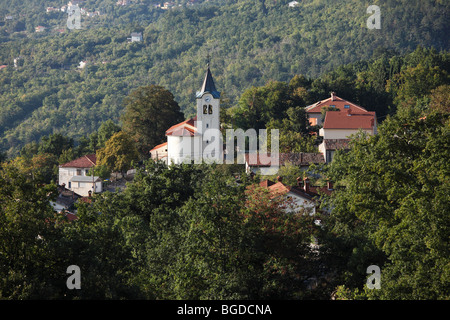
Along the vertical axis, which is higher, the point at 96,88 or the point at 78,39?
the point at 78,39

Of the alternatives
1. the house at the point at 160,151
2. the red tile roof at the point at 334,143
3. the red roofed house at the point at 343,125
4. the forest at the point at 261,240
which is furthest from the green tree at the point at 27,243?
the house at the point at 160,151

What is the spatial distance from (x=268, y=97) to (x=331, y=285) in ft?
123

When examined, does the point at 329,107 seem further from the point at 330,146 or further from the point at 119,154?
the point at 119,154

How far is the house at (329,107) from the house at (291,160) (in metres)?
12.2

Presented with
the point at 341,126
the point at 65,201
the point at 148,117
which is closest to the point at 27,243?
the point at 65,201

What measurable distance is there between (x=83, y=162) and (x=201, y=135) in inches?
425

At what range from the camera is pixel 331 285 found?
21.1 m

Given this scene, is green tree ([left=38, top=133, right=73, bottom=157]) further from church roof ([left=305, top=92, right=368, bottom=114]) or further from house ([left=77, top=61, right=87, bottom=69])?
house ([left=77, top=61, right=87, bottom=69])

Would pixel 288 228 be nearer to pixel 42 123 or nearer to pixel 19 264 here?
pixel 19 264

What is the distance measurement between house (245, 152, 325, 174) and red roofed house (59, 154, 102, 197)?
1264 cm

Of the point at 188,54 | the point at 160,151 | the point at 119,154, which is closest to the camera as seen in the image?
the point at 119,154

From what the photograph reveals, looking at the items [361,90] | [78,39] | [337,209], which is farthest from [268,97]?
[78,39]

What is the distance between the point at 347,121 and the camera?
5484cm

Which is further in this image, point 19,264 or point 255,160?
point 255,160
